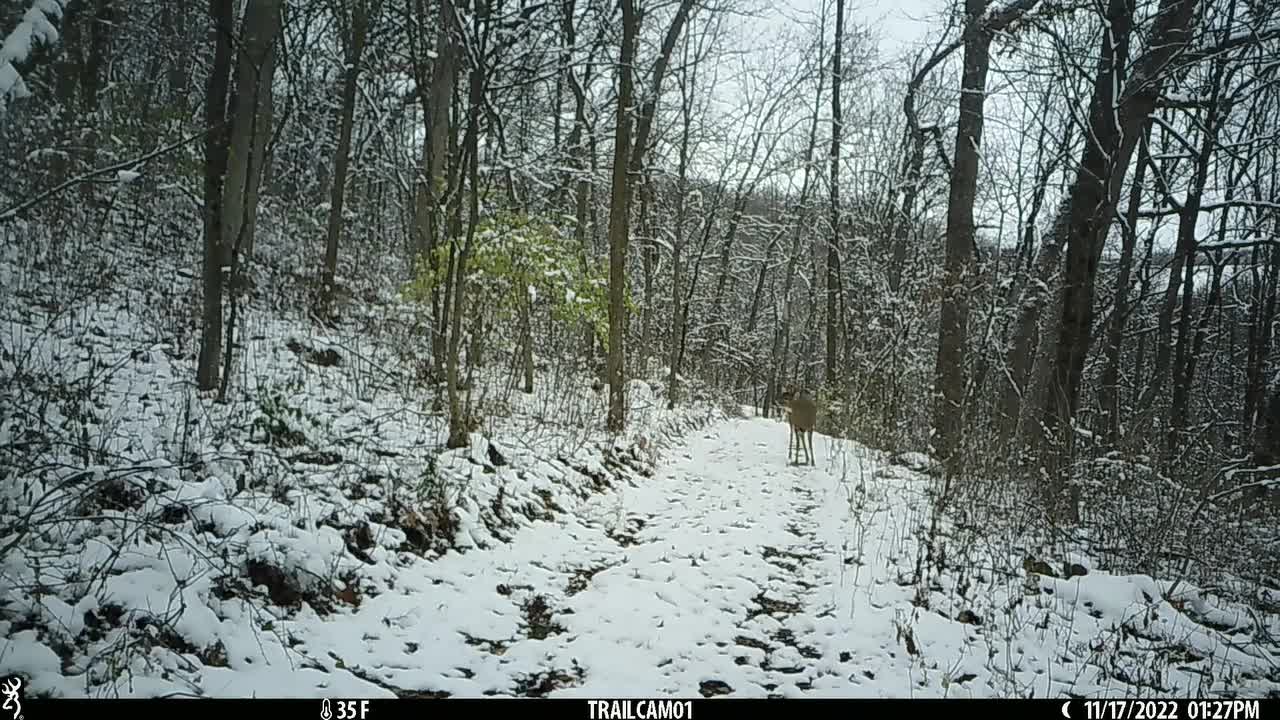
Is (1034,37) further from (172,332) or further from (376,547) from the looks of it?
(172,332)

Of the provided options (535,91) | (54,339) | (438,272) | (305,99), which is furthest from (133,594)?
(305,99)

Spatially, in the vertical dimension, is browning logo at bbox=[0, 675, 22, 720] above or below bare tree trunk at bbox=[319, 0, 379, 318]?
below

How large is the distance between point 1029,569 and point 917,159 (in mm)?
13826

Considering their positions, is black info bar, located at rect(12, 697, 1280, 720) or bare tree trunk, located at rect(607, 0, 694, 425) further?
bare tree trunk, located at rect(607, 0, 694, 425)

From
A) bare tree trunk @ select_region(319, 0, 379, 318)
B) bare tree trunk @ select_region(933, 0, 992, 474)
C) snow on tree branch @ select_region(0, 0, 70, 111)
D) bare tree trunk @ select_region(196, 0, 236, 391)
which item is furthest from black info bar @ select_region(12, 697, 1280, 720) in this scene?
bare tree trunk @ select_region(319, 0, 379, 318)

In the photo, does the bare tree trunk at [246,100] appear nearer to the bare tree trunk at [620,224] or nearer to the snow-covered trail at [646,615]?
the snow-covered trail at [646,615]

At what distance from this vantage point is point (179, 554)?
3732mm

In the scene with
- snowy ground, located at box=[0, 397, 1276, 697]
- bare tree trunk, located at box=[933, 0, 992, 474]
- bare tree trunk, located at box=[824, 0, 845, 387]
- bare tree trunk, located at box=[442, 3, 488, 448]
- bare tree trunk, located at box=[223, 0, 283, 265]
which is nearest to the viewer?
snowy ground, located at box=[0, 397, 1276, 697]

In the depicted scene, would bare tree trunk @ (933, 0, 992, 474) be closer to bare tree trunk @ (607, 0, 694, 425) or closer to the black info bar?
bare tree trunk @ (607, 0, 694, 425)

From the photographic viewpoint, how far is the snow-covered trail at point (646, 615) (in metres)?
3.66

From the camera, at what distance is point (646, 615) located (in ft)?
15.0

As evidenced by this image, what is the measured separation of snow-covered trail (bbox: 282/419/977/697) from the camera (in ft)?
12.0

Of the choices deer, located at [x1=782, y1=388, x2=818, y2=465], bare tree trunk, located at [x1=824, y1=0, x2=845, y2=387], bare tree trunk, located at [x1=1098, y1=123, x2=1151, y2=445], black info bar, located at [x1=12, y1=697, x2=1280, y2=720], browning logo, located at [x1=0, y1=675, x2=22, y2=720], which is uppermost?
bare tree trunk, located at [x1=824, y1=0, x2=845, y2=387]

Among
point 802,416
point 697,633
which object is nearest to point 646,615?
point 697,633
